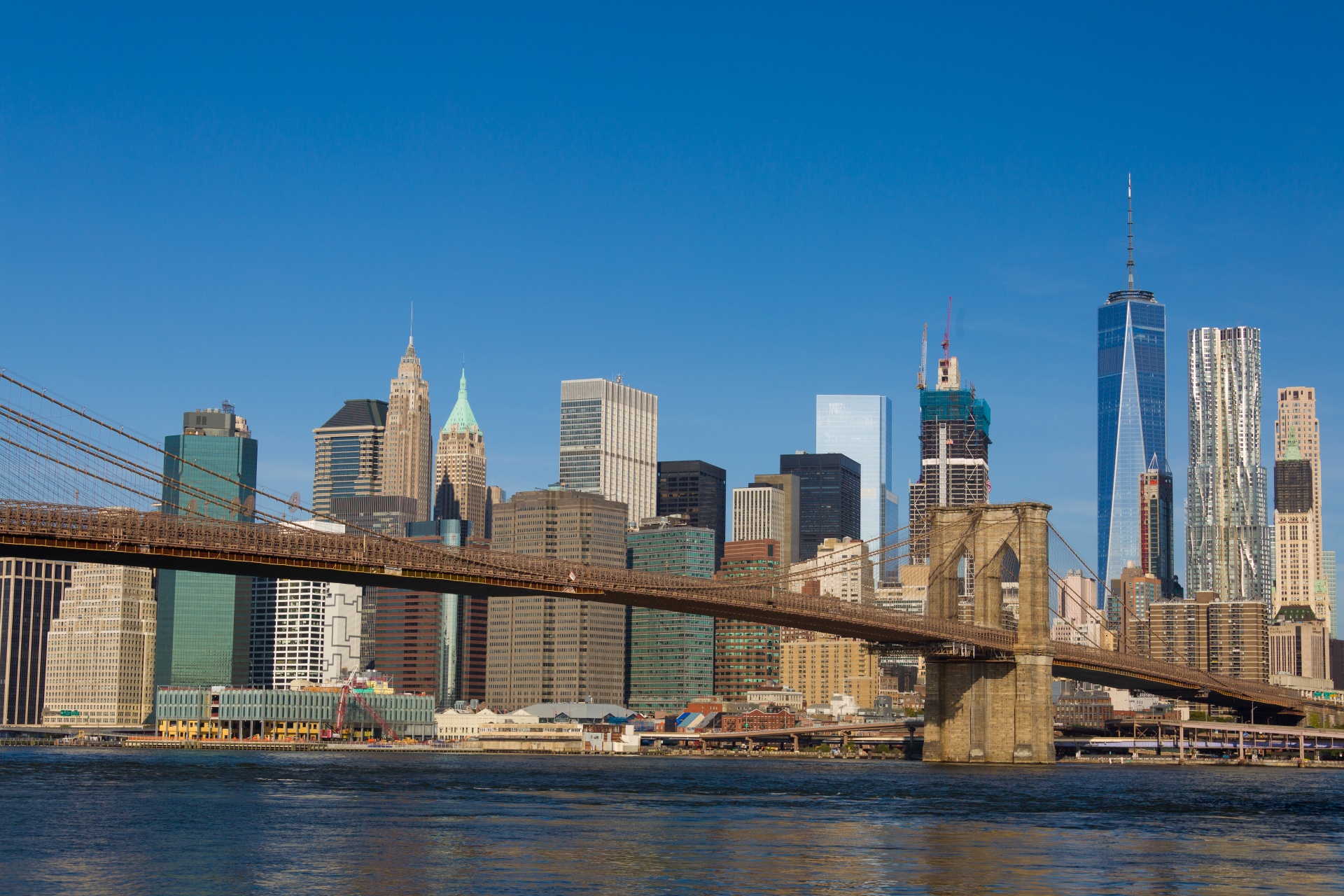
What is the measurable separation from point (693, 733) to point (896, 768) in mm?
82787

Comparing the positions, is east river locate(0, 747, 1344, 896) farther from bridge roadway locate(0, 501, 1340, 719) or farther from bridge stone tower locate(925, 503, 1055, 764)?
bridge stone tower locate(925, 503, 1055, 764)

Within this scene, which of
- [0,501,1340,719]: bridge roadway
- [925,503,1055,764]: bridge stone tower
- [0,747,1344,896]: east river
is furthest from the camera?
[925,503,1055,764]: bridge stone tower

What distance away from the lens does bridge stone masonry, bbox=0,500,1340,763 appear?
63625 millimetres

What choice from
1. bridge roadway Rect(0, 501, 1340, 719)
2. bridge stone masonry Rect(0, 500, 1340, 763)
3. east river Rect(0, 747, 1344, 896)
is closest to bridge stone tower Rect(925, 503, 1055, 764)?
bridge stone masonry Rect(0, 500, 1340, 763)

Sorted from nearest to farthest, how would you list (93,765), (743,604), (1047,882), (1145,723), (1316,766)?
(1047,882) → (743,604) → (93,765) → (1316,766) → (1145,723)

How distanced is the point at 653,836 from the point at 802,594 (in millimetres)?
46418

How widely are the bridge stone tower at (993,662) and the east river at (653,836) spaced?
13689 mm

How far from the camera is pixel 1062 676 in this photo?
370ft

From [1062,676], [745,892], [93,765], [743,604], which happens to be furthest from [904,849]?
[1062,676]

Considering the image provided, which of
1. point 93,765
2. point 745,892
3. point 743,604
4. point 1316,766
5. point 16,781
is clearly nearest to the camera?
point 745,892

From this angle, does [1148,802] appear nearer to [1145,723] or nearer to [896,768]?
[896,768]

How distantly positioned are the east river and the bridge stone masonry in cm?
863

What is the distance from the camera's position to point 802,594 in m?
90.4

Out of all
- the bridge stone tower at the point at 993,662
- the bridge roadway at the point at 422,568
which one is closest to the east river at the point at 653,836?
the bridge roadway at the point at 422,568
